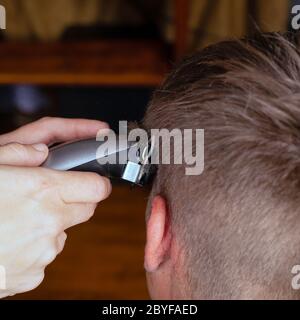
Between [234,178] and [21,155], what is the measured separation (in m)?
0.29

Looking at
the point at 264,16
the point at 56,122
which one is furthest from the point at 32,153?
the point at 264,16

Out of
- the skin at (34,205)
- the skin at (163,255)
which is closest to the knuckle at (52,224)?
the skin at (34,205)

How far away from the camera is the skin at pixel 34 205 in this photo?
84 cm

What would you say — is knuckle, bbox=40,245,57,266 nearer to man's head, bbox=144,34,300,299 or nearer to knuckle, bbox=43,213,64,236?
knuckle, bbox=43,213,64,236

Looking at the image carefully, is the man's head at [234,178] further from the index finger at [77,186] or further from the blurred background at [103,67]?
the blurred background at [103,67]

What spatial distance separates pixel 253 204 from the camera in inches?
A: 30.2

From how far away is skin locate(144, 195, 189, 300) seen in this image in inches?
33.3

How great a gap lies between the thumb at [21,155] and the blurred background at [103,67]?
37.1 inches

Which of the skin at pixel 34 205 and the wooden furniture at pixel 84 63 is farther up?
the wooden furniture at pixel 84 63

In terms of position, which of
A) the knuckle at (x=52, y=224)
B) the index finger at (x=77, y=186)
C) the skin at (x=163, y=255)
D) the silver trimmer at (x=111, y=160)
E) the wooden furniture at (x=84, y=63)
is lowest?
the skin at (x=163, y=255)

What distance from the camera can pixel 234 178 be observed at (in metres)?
0.78
